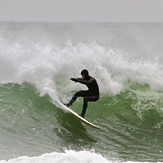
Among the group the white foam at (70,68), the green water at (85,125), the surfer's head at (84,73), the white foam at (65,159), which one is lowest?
the white foam at (65,159)

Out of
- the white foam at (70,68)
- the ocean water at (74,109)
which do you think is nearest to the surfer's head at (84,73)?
the ocean water at (74,109)

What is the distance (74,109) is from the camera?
11.4 metres

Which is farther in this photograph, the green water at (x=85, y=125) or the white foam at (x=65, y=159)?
the green water at (x=85, y=125)

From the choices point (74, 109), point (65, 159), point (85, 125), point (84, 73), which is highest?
point (84, 73)

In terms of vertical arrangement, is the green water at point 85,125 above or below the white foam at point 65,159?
above

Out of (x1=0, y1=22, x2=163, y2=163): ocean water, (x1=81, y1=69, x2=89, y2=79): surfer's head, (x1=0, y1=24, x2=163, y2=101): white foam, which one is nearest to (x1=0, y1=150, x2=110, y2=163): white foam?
(x1=0, y1=22, x2=163, y2=163): ocean water

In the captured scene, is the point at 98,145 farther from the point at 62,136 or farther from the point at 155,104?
→ the point at 155,104

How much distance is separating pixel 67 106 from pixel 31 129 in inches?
55.2

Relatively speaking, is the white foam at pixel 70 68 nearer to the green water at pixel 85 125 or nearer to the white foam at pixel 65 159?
the green water at pixel 85 125

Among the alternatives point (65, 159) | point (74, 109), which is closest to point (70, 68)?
point (74, 109)

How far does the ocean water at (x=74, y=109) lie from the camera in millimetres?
8539

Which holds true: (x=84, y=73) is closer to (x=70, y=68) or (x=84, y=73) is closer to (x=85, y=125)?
(x=85, y=125)

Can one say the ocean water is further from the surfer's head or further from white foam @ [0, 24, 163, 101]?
the surfer's head

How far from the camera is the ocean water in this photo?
854 centimetres
